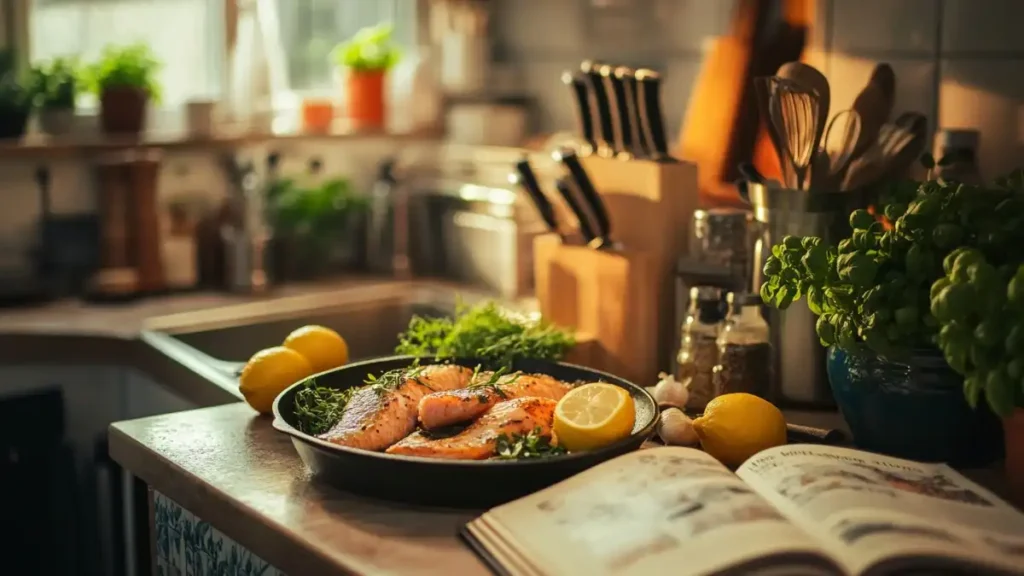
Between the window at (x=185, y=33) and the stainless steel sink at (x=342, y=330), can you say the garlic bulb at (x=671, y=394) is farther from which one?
the window at (x=185, y=33)

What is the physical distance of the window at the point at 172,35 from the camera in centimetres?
270

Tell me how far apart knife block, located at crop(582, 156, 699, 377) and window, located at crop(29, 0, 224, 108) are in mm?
1331

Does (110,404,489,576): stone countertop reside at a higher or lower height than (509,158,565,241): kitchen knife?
lower

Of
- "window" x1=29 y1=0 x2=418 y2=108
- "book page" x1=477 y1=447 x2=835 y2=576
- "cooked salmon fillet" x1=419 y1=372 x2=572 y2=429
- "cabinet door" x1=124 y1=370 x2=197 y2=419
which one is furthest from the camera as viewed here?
"window" x1=29 y1=0 x2=418 y2=108

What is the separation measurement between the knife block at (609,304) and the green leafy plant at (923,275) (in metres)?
0.39

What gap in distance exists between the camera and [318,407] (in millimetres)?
1320

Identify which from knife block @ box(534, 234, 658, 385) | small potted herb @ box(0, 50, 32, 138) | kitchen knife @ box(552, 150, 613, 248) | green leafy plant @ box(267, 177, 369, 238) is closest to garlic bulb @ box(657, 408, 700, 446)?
knife block @ box(534, 234, 658, 385)

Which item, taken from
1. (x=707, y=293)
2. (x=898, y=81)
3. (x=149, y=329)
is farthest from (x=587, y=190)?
(x=149, y=329)

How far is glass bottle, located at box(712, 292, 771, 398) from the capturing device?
4.86ft

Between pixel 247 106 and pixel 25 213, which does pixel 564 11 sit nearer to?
pixel 247 106

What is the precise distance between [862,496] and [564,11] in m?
1.78

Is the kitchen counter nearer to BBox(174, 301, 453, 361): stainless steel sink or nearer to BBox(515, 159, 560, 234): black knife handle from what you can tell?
BBox(174, 301, 453, 361): stainless steel sink

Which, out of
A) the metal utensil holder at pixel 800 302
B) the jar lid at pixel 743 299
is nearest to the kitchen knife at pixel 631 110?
the metal utensil holder at pixel 800 302

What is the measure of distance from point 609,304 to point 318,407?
21.2 inches
